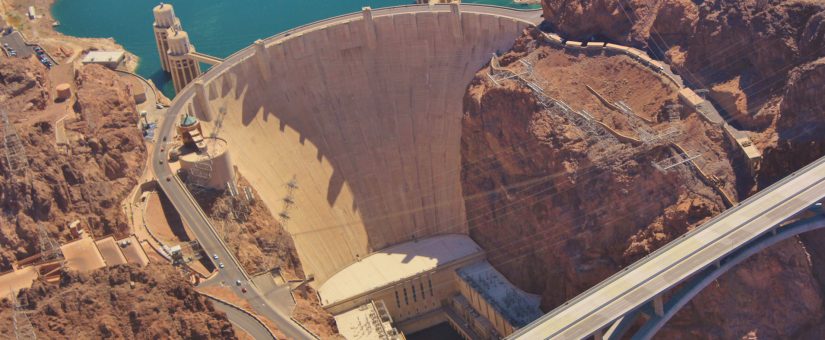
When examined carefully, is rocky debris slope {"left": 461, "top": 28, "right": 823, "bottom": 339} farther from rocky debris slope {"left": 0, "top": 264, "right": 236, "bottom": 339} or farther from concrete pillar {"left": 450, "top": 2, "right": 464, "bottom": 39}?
rocky debris slope {"left": 0, "top": 264, "right": 236, "bottom": 339}

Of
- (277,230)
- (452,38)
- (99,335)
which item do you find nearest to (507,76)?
(452,38)

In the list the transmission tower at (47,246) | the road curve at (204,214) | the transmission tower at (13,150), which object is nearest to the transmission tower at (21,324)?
the transmission tower at (47,246)

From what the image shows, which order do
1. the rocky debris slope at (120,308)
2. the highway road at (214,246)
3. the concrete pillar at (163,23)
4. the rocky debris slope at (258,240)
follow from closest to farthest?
1. the rocky debris slope at (120,308)
2. the highway road at (214,246)
3. the rocky debris slope at (258,240)
4. the concrete pillar at (163,23)

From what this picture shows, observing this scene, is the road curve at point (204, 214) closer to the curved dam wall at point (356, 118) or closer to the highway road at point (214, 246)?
the highway road at point (214, 246)

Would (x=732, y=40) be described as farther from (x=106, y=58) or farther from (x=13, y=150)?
(x=106, y=58)

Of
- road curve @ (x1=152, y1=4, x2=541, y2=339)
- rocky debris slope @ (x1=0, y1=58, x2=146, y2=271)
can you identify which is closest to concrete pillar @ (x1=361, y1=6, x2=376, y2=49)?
road curve @ (x1=152, y1=4, x2=541, y2=339)

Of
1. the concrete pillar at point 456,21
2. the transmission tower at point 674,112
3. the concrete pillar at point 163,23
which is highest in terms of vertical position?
the concrete pillar at point 163,23

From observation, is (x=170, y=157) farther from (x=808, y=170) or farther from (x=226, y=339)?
(x=808, y=170)
